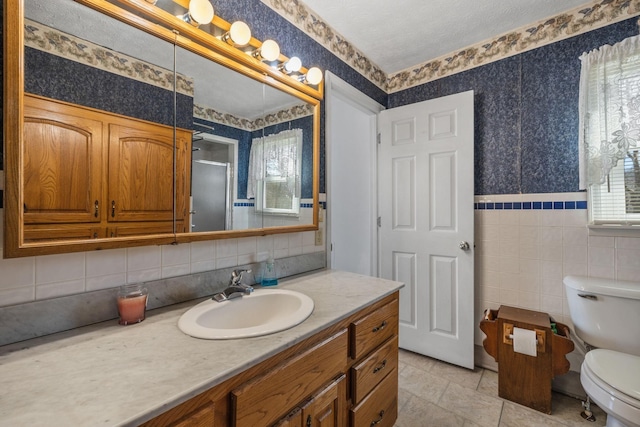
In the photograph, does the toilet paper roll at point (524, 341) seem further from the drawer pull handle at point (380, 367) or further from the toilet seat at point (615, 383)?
the drawer pull handle at point (380, 367)

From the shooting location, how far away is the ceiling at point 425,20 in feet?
5.23

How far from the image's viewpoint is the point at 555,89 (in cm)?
175

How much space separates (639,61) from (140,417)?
8.22 ft

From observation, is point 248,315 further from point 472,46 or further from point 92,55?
point 472,46

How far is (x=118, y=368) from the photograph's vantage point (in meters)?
0.62

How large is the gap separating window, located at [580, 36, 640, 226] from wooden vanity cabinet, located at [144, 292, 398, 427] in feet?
4.43

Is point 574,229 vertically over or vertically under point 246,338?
over

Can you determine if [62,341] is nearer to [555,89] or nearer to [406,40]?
[406,40]

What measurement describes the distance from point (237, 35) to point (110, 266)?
3.35ft

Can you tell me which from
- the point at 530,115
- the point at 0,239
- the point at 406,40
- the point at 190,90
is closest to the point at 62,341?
the point at 0,239

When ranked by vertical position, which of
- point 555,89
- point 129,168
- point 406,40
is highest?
point 406,40

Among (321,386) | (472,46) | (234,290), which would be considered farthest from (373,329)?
(472,46)

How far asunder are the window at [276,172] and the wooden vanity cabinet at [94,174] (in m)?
0.38

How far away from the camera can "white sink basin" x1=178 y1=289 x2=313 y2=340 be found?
2.60ft
